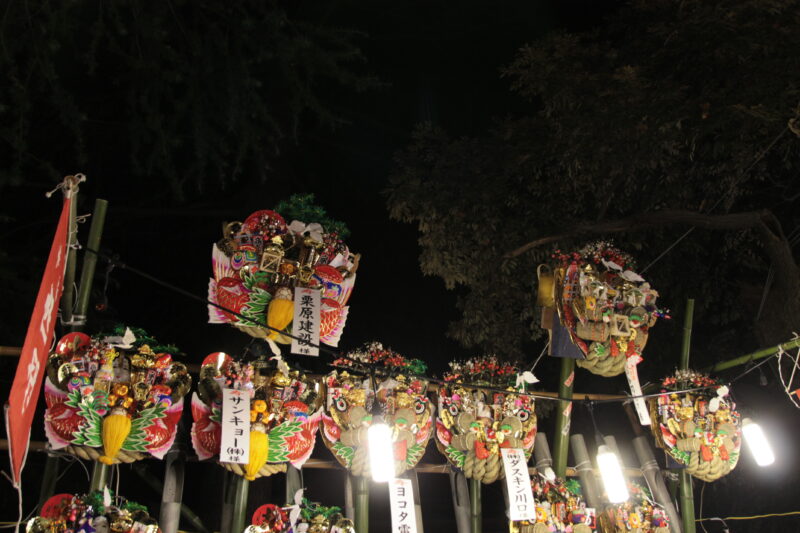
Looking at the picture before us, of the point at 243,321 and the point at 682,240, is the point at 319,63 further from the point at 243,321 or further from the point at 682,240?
the point at 682,240

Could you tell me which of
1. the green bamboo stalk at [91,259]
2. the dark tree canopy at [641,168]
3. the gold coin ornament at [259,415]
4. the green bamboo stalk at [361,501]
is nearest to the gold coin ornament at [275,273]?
the gold coin ornament at [259,415]

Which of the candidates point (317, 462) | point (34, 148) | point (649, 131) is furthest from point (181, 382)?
point (649, 131)

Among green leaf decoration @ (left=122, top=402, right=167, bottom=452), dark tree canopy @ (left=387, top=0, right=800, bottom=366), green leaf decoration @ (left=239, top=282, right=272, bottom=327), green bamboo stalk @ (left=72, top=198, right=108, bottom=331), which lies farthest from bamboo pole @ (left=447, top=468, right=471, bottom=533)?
green bamboo stalk @ (left=72, top=198, right=108, bottom=331)

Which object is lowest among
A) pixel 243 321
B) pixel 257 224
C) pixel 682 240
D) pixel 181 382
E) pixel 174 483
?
pixel 174 483

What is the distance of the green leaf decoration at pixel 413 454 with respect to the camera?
5590 millimetres

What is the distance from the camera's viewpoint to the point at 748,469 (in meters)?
9.46

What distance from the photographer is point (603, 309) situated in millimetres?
6211

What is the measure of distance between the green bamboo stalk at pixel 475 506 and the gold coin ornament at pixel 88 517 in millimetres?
2423

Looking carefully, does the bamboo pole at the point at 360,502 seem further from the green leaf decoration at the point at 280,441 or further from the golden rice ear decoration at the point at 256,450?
the golden rice ear decoration at the point at 256,450

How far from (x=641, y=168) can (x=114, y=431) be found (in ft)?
20.5

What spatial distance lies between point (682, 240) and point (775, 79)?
2.75 m

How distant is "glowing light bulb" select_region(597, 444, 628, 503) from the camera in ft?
19.8

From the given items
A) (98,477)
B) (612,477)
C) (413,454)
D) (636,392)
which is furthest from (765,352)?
(98,477)

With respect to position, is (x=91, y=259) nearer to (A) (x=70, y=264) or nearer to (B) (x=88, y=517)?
(A) (x=70, y=264)
